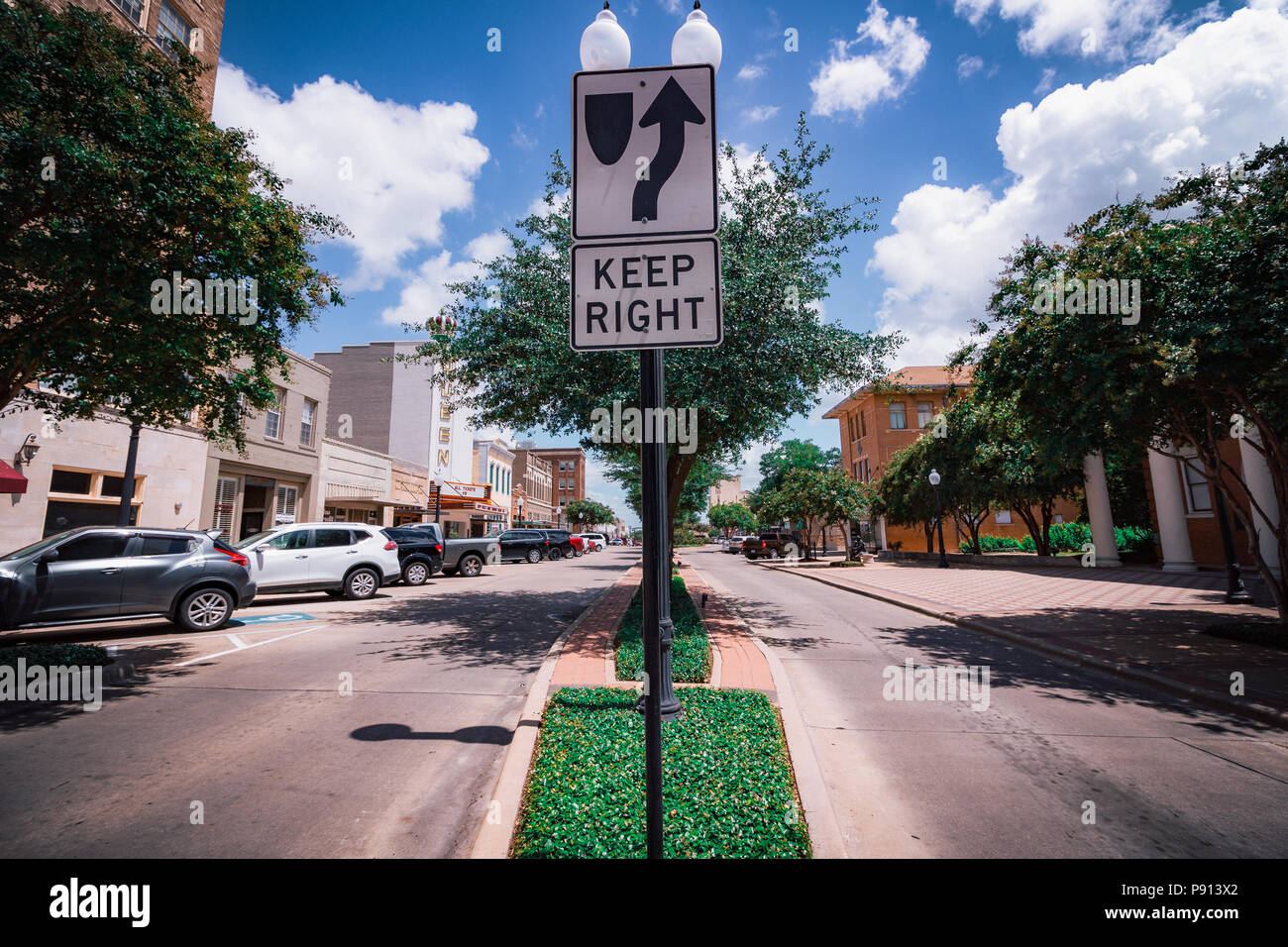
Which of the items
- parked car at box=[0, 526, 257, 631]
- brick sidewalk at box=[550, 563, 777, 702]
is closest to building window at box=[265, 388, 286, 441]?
parked car at box=[0, 526, 257, 631]

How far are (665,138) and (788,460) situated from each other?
66313 mm

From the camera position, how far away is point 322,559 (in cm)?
1359

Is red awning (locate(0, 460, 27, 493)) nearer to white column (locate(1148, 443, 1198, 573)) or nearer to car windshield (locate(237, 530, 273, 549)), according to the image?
car windshield (locate(237, 530, 273, 549))

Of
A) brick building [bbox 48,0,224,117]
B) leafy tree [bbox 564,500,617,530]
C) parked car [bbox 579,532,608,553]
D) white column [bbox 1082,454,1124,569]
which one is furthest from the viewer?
leafy tree [bbox 564,500,617,530]

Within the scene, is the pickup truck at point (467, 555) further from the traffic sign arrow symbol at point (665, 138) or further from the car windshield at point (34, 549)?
the traffic sign arrow symbol at point (665, 138)

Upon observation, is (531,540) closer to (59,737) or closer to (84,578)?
(84,578)

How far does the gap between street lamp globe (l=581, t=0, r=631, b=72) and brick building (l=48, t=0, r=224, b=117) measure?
54.9 ft

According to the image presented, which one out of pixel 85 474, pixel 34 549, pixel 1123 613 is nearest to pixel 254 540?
pixel 34 549

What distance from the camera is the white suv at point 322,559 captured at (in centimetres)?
1280

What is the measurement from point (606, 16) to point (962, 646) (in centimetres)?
941

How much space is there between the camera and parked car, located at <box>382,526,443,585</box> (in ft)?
58.7

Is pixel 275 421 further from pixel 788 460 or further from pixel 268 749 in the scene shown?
pixel 788 460

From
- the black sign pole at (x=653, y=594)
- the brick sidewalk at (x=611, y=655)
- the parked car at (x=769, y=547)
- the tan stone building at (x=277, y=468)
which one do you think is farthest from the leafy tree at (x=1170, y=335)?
the parked car at (x=769, y=547)

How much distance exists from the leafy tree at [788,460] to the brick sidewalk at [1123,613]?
43.7m
